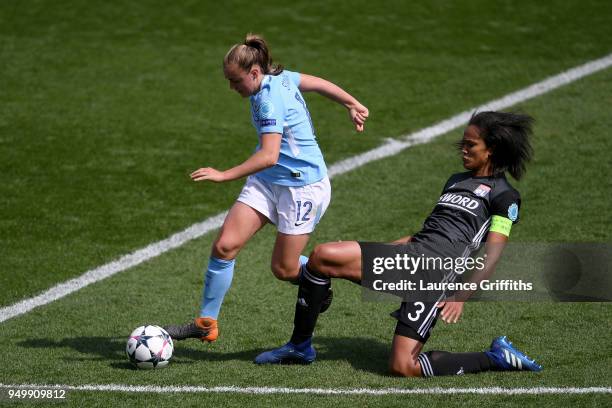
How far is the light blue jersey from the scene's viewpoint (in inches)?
277

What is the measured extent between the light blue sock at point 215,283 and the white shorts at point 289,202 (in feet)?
1.41

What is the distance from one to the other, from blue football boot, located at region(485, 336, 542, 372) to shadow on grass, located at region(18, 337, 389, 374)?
2.38 ft

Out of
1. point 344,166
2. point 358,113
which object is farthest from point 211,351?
point 344,166

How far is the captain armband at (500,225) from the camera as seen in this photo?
6.66m

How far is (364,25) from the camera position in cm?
1616

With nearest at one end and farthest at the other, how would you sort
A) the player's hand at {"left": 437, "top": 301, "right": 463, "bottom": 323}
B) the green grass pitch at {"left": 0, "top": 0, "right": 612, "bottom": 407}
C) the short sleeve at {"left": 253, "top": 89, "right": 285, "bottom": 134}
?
the player's hand at {"left": 437, "top": 301, "right": 463, "bottom": 323} → the short sleeve at {"left": 253, "top": 89, "right": 285, "bottom": 134} → the green grass pitch at {"left": 0, "top": 0, "right": 612, "bottom": 407}

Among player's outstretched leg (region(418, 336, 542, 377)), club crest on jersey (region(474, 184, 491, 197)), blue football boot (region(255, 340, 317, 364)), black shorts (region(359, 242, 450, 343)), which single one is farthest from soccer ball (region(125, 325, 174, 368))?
club crest on jersey (region(474, 184, 491, 197))

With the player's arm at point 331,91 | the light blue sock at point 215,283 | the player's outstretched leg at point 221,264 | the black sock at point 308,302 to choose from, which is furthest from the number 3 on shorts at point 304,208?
the player's arm at point 331,91

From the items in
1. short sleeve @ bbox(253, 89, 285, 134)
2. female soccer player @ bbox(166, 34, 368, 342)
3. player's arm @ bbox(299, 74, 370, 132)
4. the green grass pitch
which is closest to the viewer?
short sleeve @ bbox(253, 89, 285, 134)

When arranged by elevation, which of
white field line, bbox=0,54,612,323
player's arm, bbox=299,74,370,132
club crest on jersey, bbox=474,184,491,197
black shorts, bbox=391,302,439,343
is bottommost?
white field line, bbox=0,54,612,323

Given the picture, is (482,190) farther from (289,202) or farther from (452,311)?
(289,202)

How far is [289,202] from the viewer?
7188 millimetres

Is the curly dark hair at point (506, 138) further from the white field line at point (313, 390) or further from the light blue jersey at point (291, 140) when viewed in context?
the white field line at point (313, 390)

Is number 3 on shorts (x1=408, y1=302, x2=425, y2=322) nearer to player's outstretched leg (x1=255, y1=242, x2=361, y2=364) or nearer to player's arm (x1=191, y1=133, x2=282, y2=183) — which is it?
player's outstretched leg (x1=255, y1=242, x2=361, y2=364)
